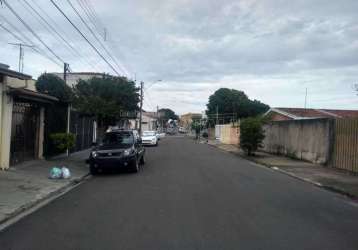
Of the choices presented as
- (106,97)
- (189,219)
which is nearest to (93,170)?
(106,97)

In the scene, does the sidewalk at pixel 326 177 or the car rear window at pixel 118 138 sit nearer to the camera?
the sidewalk at pixel 326 177

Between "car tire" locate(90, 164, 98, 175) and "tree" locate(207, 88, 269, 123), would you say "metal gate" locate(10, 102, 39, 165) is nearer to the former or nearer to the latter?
"car tire" locate(90, 164, 98, 175)

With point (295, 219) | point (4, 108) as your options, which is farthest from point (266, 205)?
point (4, 108)

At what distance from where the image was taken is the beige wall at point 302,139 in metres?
23.2

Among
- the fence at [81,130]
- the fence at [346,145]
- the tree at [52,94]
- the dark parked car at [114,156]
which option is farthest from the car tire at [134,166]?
the fence at [81,130]

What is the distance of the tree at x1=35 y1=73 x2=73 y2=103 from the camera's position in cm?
2258

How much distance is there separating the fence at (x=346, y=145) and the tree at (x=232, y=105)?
76.0 m

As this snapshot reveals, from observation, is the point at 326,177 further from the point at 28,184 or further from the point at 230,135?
the point at 230,135

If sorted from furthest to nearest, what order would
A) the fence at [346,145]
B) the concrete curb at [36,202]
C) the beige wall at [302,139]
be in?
the beige wall at [302,139] → the fence at [346,145] → the concrete curb at [36,202]

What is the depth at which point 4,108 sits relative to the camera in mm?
16750

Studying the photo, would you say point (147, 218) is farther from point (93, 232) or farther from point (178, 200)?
point (178, 200)

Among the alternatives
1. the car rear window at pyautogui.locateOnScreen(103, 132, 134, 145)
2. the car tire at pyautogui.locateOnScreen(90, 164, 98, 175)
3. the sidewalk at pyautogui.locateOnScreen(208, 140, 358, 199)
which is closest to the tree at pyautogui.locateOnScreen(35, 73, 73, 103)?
the car rear window at pyautogui.locateOnScreen(103, 132, 134, 145)

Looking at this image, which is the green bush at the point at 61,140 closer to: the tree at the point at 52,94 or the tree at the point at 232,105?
the tree at the point at 52,94

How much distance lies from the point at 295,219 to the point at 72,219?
4405 mm
